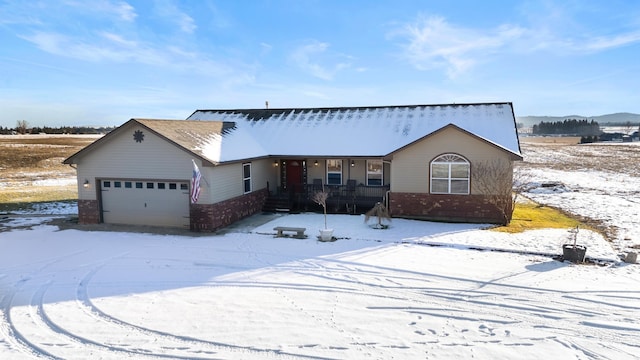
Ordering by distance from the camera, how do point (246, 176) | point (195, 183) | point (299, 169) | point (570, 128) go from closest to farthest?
point (195, 183)
point (246, 176)
point (299, 169)
point (570, 128)

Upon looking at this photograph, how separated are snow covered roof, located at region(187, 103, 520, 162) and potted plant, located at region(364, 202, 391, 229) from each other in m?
2.82

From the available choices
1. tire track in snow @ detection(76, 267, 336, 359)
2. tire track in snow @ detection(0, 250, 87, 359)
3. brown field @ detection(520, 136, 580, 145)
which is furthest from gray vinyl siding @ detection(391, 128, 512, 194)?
brown field @ detection(520, 136, 580, 145)

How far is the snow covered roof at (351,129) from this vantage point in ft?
61.8

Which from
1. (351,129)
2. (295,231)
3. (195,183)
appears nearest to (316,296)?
(295,231)

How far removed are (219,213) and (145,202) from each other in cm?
329

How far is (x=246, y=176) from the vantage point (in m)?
18.6

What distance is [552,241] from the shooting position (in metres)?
13.9

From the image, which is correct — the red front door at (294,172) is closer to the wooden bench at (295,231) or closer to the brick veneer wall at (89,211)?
the wooden bench at (295,231)

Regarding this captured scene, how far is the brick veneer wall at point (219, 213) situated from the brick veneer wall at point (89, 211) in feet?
14.7

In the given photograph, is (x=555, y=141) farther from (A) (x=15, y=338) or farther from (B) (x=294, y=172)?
(A) (x=15, y=338)

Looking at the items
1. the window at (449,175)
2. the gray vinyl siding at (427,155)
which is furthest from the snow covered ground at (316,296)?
the gray vinyl siding at (427,155)

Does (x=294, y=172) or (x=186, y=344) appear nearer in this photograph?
(x=186, y=344)

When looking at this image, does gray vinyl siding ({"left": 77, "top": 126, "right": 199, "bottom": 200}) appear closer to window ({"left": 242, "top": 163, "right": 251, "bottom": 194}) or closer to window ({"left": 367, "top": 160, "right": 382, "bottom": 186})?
window ({"left": 242, "top": 163, "right": 251, "bottom": 194})

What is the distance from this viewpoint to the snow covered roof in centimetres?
1883
